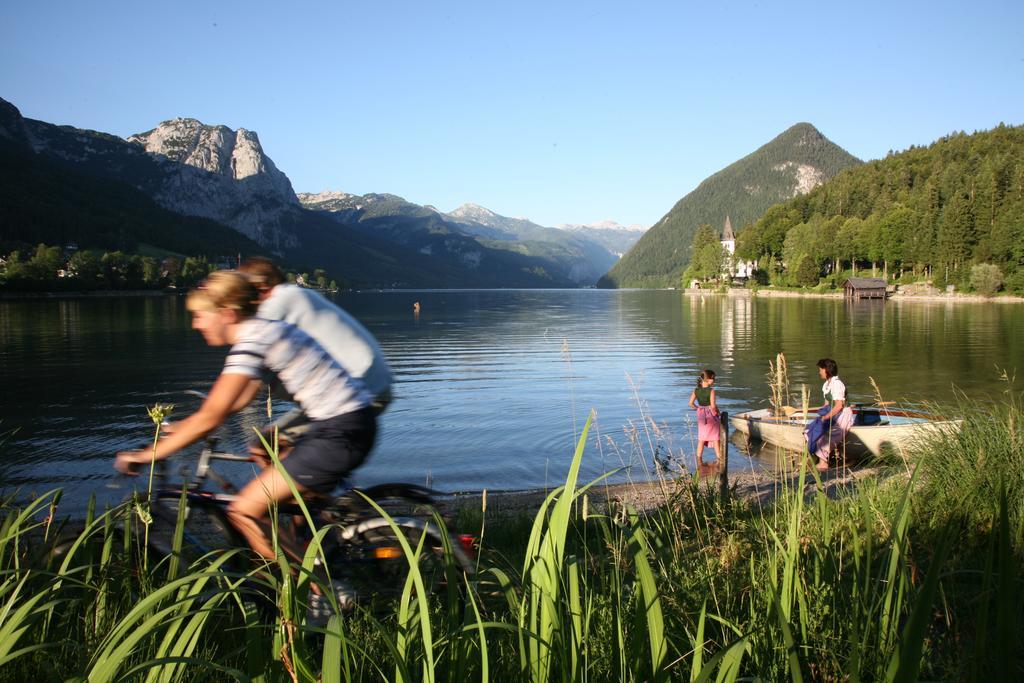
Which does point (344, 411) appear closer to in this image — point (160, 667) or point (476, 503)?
point (160, 667)

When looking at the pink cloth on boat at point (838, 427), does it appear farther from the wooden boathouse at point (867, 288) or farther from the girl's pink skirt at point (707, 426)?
the wooden boathouse at point (867, 288)

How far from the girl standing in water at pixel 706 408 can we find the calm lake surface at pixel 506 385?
596 millimetres

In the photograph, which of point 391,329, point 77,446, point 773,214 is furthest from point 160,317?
point 773,214

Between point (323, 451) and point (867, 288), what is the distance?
113472 mm

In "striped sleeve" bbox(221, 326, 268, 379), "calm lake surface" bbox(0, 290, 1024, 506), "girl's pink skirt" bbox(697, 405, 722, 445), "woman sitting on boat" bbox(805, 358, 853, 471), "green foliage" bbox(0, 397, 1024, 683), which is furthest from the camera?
"calm lake surface" bbox(0, 290, 1024, 506)

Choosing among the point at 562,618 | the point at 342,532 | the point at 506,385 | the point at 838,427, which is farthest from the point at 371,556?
the point at 506,385

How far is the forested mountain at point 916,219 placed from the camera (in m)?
102

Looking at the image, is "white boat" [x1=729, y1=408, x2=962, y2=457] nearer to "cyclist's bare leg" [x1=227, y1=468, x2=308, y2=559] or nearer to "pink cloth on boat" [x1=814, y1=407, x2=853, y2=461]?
"pink cloth on boat" [x1=814, y1=407, x2=853, y2=461]

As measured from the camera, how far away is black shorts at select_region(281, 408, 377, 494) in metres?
4.04

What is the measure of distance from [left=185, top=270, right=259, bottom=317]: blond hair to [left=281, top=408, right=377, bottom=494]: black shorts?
0.81 m

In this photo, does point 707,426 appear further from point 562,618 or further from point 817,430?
point 562,618

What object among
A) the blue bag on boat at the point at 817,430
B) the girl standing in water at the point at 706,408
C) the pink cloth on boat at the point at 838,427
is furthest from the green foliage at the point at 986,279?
the girl standing in water at the point at 706,408

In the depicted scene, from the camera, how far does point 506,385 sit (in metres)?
26.1

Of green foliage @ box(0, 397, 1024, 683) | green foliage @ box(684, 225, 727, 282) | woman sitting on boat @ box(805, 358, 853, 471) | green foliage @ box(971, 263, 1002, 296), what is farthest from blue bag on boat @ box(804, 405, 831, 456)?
green foliage @ box(684, 225, 727, 282)
